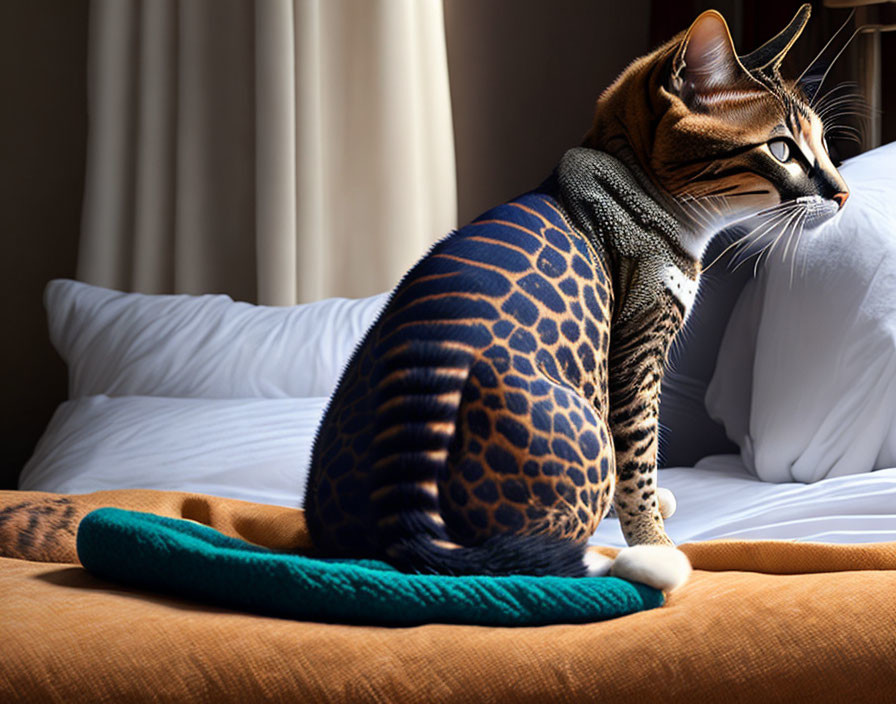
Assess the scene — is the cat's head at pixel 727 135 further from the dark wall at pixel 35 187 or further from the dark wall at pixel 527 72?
the dark wall at pixel 35 187

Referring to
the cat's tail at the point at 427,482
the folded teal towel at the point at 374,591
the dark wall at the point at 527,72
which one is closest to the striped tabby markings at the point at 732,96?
the cat's tail at the point at 427,482

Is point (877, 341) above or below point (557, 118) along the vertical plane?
below

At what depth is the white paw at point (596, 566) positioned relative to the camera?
0.70m

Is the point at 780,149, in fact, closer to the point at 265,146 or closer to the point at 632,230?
the point at 632,230

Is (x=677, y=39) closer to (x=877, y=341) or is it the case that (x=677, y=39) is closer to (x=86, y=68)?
(x=877, y=341)

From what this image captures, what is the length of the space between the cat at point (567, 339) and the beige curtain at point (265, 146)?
1.28 m

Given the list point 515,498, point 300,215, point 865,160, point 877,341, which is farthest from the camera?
point 300,215

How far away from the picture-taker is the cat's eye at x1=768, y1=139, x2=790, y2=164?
80 cm

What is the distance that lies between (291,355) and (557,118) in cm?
113

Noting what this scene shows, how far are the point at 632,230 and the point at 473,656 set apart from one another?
0.41 m

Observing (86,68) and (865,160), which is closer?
(865,160)

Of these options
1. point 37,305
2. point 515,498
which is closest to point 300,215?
point 37,305

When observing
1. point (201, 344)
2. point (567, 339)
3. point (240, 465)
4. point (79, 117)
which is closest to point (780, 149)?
point (567, 339)

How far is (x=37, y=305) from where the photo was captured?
95.3 inches
